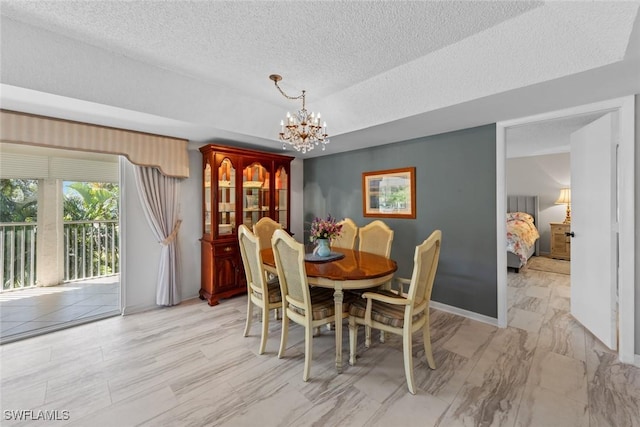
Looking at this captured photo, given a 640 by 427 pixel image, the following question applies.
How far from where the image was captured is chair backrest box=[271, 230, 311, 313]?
201cm

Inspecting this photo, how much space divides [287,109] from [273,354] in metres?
2.62

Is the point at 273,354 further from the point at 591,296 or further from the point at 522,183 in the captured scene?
the point at 522,183

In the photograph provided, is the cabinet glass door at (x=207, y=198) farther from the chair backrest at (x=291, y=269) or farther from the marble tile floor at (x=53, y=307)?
the chair backrest at (x=291, y=269)

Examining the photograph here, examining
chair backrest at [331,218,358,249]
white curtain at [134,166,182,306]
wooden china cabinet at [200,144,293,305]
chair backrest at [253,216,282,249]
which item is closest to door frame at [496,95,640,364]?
chair backrest at [331,218,358,249]

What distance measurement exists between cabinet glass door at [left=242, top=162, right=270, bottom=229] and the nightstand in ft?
20.3

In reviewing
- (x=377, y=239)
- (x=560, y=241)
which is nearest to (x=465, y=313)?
(x=377, y=239)

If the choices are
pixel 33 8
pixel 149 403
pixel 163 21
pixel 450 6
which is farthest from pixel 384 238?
pixel 33 8

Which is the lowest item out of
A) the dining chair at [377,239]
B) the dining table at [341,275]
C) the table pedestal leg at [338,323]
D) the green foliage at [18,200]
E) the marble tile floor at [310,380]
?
the marble tile floor at [310,380]

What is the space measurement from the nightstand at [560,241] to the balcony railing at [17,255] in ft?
31.9

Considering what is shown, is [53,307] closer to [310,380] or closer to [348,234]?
[310,380]

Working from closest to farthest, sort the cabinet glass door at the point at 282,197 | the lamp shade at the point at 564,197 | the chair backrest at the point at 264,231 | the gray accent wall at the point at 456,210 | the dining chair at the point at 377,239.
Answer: the gray accent wall at the point at 456,210 → the dining chair at the point at 377,239 → the chair backrest at the point at 264,231 → the cabinet glass door at the point at 282,197 → the lamp shade at the point at 564,197

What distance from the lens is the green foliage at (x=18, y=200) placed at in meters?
3.97

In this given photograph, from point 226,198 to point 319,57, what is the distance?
240 cm

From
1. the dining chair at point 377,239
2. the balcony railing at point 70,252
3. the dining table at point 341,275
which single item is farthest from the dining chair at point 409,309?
the balcony railing at point 70,252
